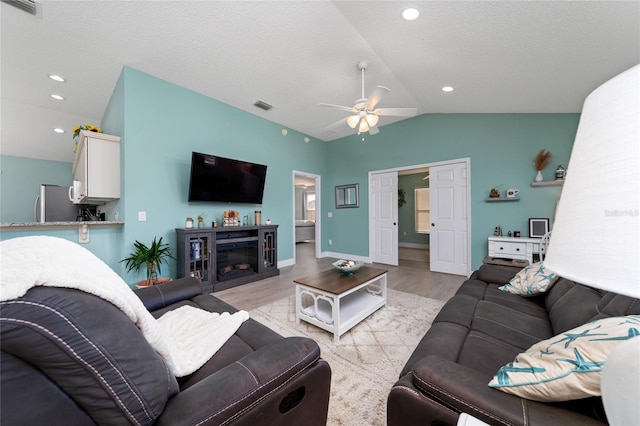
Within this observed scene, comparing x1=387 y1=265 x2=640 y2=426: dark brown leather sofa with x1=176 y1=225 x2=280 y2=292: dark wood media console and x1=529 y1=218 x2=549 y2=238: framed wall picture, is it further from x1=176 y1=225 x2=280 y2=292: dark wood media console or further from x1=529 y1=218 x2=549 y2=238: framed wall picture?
x1=176 y1=225 x2=280 y2=292: dark wood media console

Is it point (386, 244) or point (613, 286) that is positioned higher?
point (613, 286)

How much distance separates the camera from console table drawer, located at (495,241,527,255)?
3.49m

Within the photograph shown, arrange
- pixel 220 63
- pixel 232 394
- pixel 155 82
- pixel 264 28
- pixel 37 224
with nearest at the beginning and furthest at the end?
pixel 232 394, pixel 37 224, pixel 264 28, pixel 220 63, pixel 155 82

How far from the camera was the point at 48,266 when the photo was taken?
56cm

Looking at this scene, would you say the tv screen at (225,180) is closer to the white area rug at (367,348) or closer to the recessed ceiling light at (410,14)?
the white area rug at (367,348)

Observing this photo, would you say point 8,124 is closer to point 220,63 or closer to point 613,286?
point 220,63

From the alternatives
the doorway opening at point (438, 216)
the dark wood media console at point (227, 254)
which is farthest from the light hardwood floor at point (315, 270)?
the doorway opening at point (438, 216)

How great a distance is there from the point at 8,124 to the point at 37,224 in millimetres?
3839

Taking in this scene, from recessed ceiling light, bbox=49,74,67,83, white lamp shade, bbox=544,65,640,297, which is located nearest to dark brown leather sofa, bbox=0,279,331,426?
white lamp shade, bbox=544,65,640,297

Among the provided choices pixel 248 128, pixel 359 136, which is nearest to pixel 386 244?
pixel 359 136

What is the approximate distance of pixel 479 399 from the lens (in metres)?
0.75

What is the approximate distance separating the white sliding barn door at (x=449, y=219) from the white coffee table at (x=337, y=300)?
2.29 meters

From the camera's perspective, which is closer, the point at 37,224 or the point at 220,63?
the point at 37,224

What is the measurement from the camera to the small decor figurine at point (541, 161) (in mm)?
3475
